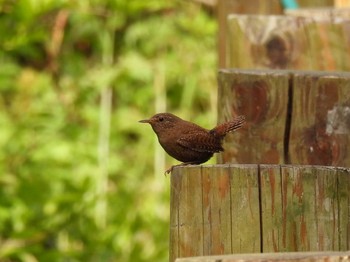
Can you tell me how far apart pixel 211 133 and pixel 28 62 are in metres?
5.11

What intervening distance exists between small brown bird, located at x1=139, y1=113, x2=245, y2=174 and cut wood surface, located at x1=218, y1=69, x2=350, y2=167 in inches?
3.0

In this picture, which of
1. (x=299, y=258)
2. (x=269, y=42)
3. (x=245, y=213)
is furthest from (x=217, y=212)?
(x=269, y=42)

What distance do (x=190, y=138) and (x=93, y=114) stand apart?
397cm

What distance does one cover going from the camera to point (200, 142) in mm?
3928

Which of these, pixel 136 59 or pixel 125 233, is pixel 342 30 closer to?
pixel 125 233

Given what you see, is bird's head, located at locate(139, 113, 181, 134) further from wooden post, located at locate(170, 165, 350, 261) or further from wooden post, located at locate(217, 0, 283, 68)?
wooden post, located at locate(217, 0, 283, 68)

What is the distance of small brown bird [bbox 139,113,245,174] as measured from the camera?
3.87m

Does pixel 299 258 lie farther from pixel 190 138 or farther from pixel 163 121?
pixel 163 121

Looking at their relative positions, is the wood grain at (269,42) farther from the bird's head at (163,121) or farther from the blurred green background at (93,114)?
the blurred green background at (93,114)

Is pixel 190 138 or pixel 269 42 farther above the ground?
pixel 269 42

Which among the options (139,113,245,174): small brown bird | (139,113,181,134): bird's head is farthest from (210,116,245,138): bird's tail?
(139,113,181,134): bird's head

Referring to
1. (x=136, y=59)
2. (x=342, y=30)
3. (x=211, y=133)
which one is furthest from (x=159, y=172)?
(x=211, y=133)

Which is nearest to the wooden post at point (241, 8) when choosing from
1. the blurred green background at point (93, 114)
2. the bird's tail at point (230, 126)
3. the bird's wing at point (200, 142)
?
the blurred green background at point (93, 114)

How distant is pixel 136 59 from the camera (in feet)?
26.7
